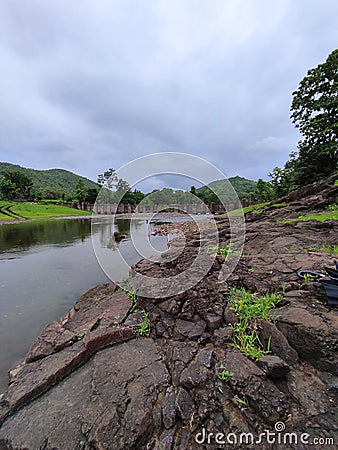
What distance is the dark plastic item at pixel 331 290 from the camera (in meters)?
2.38

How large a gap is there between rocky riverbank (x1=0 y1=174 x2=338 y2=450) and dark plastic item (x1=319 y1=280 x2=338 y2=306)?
0.25 feet

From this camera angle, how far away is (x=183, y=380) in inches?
75.2

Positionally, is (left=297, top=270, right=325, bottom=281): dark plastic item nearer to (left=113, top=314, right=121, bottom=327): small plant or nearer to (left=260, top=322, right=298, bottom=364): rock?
(left=260, top=322, right=298, bottom=364): rock

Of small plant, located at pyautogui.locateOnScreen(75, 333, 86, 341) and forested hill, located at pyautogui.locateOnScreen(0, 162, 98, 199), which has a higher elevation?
forested hill, located at pyautogui.locateOnScreen(0, 162, 98, 199)

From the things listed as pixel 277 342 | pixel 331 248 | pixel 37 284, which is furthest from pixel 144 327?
pixel 37 284

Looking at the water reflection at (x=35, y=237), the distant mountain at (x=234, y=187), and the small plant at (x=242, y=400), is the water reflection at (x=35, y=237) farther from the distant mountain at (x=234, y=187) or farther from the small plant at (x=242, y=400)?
the small plant at (x=242, y=400)

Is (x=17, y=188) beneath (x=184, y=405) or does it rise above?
above

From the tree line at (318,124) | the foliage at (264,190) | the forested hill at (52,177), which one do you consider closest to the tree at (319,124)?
the tree line at (318,124)

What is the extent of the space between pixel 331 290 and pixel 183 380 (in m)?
2.00

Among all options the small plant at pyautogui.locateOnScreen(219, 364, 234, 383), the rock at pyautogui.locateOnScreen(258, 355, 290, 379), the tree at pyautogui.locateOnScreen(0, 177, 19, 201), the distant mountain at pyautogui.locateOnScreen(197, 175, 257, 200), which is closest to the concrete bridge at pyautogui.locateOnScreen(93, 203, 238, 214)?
the distant mountain at pyautogui.locateOnScreen(197, 175, 257, 200)

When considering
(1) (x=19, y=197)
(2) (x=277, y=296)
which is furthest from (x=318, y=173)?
(1) (x=19, y=197)

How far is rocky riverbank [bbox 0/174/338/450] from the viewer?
1.57m

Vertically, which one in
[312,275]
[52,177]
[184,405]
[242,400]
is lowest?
[184,405]

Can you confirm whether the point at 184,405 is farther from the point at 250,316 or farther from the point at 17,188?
the point at 17,188
